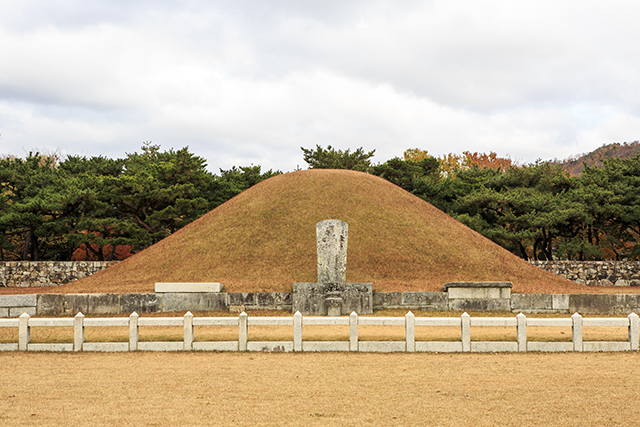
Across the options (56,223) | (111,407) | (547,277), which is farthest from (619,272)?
(56,223)

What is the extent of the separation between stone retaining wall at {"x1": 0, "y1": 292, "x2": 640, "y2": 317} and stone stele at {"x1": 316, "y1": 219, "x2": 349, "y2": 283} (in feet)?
3.85

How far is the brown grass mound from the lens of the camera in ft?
58.0

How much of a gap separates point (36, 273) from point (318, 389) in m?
23.5

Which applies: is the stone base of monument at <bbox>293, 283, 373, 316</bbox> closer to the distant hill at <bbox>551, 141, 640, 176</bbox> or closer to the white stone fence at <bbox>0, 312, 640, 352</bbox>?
the white stone fence at <bbox>0, 312, 640, 352</bbox>

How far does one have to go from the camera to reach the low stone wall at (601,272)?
81.1 feet

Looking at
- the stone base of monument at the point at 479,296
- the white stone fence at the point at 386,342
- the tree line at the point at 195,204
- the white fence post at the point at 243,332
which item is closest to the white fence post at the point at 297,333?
the white stone fence at the point at 386,342

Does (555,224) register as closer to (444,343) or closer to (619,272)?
(619,272)

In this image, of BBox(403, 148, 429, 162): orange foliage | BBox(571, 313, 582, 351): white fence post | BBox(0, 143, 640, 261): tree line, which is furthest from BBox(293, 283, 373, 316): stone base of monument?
BBox(403, 148, 429, 162): orange foliage

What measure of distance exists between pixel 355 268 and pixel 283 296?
5.01m

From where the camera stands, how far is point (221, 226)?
22.2m

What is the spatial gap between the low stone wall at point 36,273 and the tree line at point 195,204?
1499mm

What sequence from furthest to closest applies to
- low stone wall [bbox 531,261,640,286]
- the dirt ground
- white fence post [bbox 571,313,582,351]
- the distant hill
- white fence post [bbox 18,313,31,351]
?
1. the distant hill
2. low stone wall [bbox 531,261,640,286]
3. white fence post [bbox 18,313,31,351]
4. white fence post [bbox 571,313,582,351]
5. the dirt ground

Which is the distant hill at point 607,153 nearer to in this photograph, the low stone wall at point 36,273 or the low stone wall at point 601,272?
the low stone wall at point 601,272

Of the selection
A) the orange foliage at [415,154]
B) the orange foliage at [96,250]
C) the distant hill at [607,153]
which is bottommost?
the orange foliage at [96,250]
